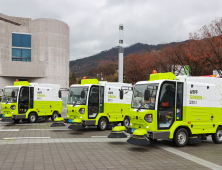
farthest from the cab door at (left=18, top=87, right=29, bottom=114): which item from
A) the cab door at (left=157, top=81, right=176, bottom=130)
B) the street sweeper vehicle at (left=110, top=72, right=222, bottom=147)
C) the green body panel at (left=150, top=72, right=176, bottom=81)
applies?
the cab door at (left=157, top=81, right=176, bottom=130)

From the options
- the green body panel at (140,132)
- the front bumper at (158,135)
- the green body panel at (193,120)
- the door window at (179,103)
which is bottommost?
the front bumper at (158,135)

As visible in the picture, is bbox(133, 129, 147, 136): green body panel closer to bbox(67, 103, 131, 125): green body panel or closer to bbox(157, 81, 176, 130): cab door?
bbox(157, 81, 176, 130): cab door

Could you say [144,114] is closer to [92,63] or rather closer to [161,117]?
[161,117]

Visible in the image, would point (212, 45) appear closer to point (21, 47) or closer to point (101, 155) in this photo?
point (101, 155)

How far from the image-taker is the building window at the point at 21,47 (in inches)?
1650

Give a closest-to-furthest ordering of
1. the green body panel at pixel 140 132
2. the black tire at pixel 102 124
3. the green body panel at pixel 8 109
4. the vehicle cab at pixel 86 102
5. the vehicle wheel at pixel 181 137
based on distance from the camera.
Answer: the green body panel at pixel 140 132 → the vehicle wheel at pixel 181 137 → the vehicle cab at pixel 86 102 → the black tire at pixel 102 124 → the green body panel at pixel 8 109

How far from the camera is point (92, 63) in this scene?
16425 centimetres

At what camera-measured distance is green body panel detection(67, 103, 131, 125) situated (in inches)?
518

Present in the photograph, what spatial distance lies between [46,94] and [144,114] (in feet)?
36.9

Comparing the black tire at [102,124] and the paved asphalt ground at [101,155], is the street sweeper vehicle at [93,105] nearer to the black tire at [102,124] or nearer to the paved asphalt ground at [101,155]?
the black tire at [102,124]

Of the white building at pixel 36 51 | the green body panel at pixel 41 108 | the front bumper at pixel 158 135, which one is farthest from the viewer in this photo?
the white building at pixel 36 51

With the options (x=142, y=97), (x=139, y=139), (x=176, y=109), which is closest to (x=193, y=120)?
(x=176, y=109)

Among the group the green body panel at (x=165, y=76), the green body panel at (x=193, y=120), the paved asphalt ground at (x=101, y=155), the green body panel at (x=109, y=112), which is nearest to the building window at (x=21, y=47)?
the green body panel at (x=109, y=112)

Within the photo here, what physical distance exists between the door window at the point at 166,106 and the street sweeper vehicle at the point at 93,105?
12.4 ft
